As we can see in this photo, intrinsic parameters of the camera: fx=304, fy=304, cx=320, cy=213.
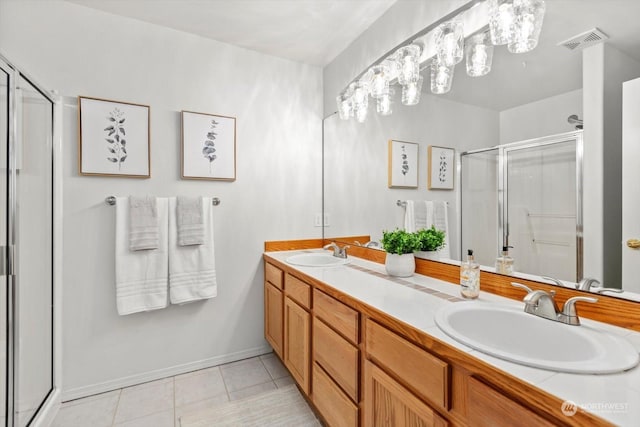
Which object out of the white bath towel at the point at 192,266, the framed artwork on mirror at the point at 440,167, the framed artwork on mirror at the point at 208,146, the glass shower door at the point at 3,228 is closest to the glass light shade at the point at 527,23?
the framed artwork on mirror at the point at 440,167

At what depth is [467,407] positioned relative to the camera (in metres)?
0.81

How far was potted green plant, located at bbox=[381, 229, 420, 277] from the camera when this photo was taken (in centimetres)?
163

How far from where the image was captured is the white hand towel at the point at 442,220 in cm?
163

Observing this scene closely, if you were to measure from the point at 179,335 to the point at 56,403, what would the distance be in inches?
28.1

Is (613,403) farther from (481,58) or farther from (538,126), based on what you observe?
(481,58)

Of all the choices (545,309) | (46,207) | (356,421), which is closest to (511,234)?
(545,309)

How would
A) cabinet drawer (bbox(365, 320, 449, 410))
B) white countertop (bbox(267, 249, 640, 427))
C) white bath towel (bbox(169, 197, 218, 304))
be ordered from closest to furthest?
white countertop (bbox(267, 249, 640, 427))
cabinet drawer (bbox(365, 320, 449, 410))
white bath towel (bbox(169, 197, 218, 304))

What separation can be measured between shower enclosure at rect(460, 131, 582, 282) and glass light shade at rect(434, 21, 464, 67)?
48 cm

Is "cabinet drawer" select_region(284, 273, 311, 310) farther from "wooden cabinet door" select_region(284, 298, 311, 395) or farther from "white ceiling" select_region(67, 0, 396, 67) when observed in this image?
"white ceiling" select_region(67, 0, 396, 67)

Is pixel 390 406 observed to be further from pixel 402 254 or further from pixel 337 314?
pixel 402 254

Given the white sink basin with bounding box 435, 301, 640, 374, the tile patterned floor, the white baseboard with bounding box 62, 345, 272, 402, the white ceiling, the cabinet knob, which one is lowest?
the tile patterned floor

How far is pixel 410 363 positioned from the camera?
989mm

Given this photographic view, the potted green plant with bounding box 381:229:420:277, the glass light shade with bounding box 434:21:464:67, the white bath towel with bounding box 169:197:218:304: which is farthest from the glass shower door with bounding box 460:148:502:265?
the white bath towel with bounding box 169:197:218:304

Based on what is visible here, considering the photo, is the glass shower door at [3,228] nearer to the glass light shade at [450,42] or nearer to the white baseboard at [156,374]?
the white baseboard at [156,374]
